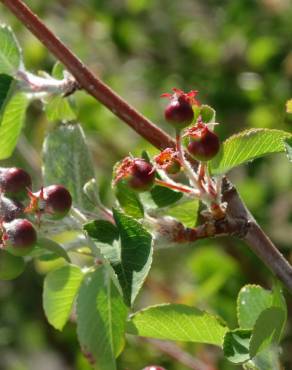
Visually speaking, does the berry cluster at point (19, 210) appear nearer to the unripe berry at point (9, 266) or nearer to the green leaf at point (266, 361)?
the unripe berry at point (9, 266)


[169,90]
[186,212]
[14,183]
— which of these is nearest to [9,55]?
[14,183]

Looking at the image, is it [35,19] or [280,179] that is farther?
[280,179]

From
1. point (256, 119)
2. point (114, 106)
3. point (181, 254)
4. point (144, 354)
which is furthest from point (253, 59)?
point (114, 106)

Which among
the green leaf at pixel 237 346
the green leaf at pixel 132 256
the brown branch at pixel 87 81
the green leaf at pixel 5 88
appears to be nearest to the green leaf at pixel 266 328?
the green leaf at pixel 237 346

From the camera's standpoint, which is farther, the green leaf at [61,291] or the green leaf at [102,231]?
the green leaf at [61,291]

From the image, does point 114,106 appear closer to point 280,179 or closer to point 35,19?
point 35,19

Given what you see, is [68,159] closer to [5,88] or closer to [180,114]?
[5,88]
